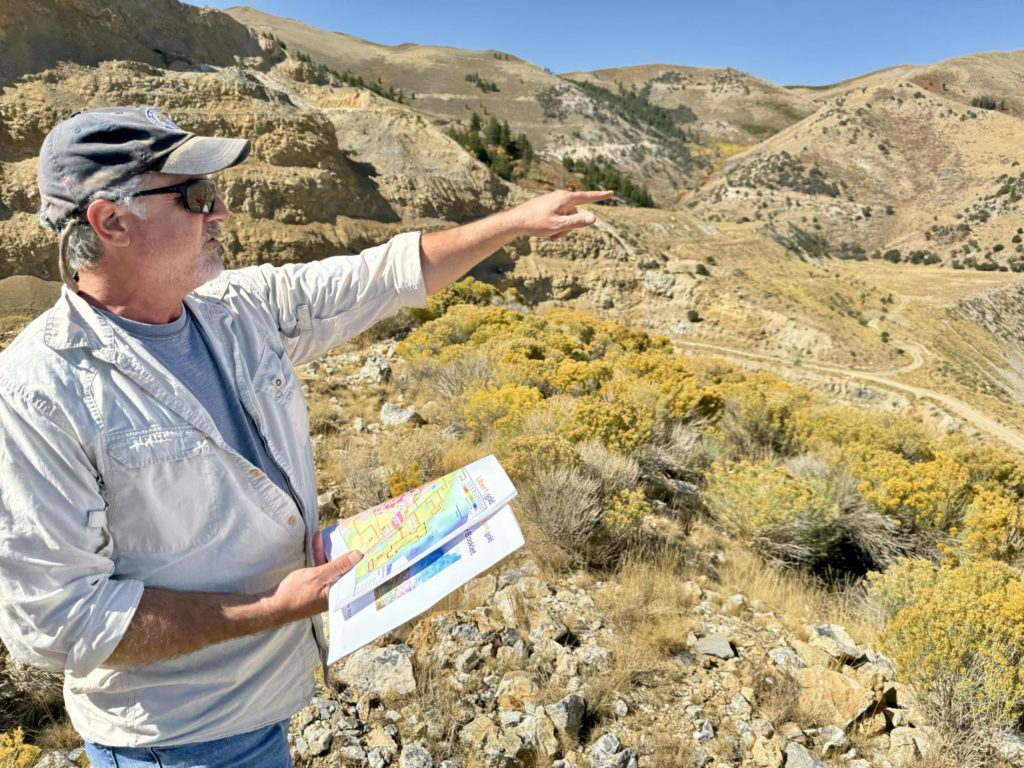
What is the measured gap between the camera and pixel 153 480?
4.07 ft

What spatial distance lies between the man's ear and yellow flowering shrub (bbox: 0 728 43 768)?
7.25 feet

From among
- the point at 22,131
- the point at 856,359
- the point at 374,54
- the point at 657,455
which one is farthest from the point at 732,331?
the point at 374,54

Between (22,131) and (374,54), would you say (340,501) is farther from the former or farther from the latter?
(374,54)

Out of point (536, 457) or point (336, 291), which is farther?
point (536, 457)

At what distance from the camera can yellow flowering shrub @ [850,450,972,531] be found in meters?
5.04

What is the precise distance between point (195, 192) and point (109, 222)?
201 mm

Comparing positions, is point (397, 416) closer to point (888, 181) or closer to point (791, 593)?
point (791, 593)

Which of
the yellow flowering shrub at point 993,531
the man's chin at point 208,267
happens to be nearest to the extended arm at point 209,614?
the man's chin at point 208,267

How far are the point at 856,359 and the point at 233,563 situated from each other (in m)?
23.0

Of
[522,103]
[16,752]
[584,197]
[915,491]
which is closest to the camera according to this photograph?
[584,197]

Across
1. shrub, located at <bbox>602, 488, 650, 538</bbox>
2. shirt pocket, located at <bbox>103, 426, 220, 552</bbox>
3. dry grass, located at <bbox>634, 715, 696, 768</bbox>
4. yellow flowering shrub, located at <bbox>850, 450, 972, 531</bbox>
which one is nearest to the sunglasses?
shirt pocket, located at <bbox>103, 426, 220, 552</bbox>

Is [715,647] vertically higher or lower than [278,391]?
lower

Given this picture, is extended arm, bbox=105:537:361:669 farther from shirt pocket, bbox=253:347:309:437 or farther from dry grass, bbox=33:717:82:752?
dry grass, bbox=33:717:82:752

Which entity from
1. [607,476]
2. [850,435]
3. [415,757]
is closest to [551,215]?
[415,757]
